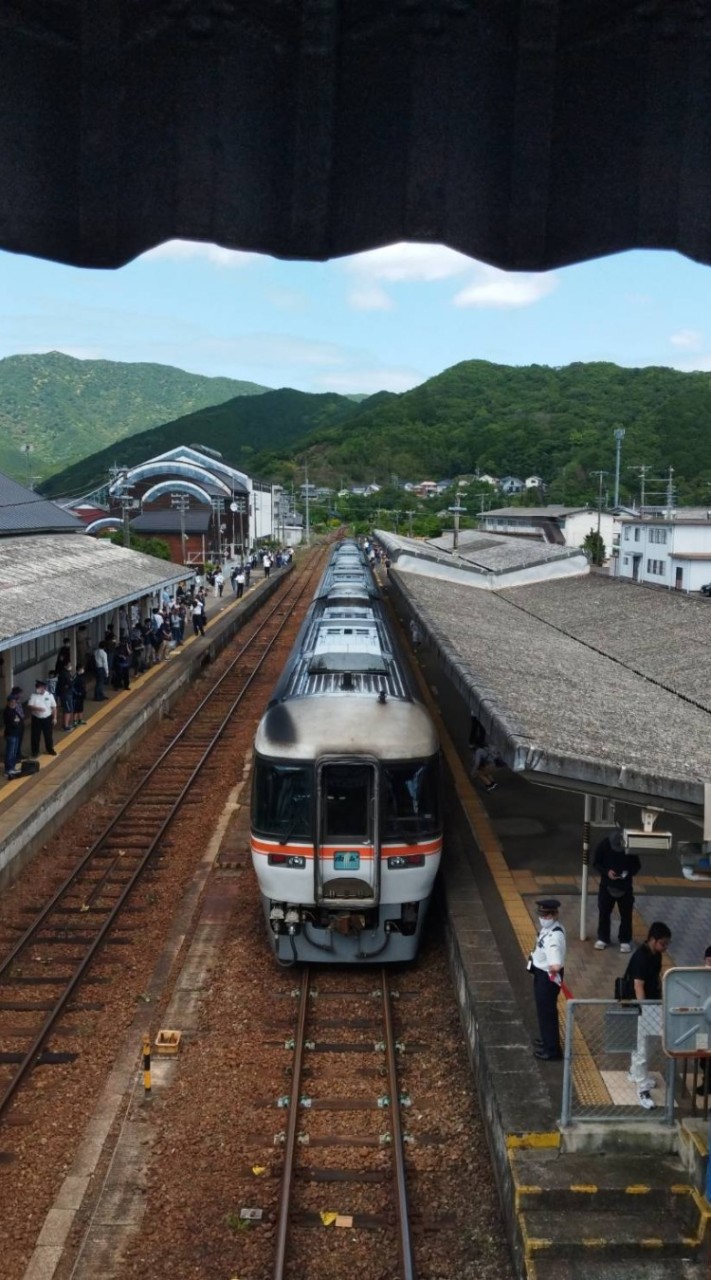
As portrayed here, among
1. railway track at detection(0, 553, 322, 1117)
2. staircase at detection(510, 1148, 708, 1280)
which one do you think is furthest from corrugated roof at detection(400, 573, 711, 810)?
railway track at detection(0, 553, 322, 1117)

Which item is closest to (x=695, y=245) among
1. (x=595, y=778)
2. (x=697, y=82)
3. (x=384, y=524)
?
(x=697, y=82)

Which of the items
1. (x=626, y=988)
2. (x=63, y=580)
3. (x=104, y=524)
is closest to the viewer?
(x=626, y=988)

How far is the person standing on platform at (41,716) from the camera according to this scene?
1448 centimetres

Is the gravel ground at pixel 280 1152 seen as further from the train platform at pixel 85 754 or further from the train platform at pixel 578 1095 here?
the train platform at pixel 85 754

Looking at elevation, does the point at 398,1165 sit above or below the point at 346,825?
below

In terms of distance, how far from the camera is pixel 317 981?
9.02 m

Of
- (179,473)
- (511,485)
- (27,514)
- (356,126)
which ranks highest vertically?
(511,485)

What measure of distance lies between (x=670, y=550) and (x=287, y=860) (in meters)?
36.9

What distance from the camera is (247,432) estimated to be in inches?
5044

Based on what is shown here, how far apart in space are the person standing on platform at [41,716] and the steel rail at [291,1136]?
7050 millimetres

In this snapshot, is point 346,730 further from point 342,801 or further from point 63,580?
point 63,580

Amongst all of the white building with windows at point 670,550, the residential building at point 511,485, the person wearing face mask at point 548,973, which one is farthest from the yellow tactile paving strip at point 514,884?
the residential building at point 511,485

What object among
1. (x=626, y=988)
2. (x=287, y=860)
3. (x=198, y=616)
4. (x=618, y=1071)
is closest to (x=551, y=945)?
(x=626, y=988)

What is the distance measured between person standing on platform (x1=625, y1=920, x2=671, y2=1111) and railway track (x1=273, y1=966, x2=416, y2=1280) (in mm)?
1525
